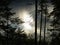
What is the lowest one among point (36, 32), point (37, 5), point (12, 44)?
point (12, 44)

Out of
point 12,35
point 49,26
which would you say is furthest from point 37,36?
point 12,35

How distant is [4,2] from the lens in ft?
12.4

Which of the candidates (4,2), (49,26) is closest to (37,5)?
(49,26)

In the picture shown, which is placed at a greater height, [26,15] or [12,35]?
[26,15]

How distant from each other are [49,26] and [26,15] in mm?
613

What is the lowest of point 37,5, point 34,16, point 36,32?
point 36,32

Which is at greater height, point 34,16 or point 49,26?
point 34,16

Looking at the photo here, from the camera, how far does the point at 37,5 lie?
3.64m

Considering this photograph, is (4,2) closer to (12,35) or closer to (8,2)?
(8,2)

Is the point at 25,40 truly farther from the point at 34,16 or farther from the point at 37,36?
the point at 34,16

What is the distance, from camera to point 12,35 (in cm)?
372

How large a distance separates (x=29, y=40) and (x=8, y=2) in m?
1.06

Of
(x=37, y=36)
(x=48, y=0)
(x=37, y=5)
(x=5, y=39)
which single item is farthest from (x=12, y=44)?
(x=48, y=0)

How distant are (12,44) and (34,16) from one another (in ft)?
2.82
